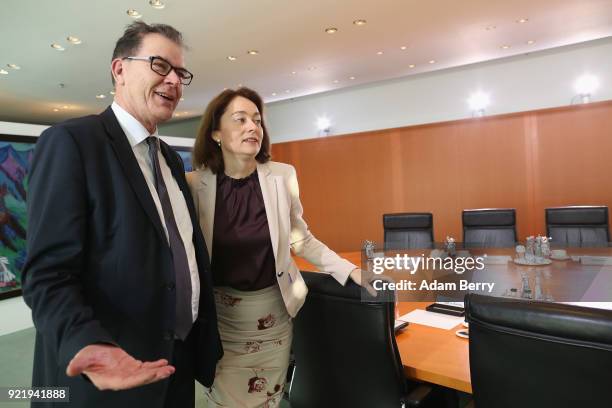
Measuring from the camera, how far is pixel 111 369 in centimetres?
74

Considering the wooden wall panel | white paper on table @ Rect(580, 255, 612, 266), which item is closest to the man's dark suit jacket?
white paper on table @ Rect(580, 255, 612, 266)

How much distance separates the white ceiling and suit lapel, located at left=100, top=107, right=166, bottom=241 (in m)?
3.38

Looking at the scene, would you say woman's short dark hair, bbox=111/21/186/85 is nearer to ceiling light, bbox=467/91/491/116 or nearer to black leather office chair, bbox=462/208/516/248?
black leather office chair, bbox=462/208/516/248

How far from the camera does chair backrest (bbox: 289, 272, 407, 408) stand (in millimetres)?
1409

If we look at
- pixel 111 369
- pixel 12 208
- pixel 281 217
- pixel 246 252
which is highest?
pixel 12 208

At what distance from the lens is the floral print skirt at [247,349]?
4.63ft

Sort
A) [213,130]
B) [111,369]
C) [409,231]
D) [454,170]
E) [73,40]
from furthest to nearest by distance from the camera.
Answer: [454,170]
[73,40]
[409,231]
[213,130]
[111,369]

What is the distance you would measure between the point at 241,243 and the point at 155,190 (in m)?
0.44

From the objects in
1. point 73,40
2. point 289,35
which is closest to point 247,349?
point 289,35

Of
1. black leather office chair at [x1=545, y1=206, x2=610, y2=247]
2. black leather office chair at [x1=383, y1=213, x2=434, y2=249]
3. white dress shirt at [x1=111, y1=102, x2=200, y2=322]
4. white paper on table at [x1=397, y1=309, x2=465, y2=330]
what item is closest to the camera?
white dress shirt at [x1=111, y1=102, x2=200, y2=322]

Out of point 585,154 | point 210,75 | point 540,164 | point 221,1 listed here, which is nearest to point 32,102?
point 210,75

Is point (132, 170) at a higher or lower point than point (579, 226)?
higher

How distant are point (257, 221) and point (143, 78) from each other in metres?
0.63

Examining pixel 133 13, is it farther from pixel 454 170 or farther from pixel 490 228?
pixel 454 170
